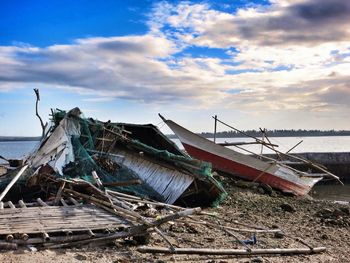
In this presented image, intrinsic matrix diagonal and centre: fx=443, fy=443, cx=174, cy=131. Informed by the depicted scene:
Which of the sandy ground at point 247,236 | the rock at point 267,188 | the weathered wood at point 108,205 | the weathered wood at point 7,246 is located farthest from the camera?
the rock at point 267,188

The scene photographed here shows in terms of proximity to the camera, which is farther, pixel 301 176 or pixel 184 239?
pixel 301 176

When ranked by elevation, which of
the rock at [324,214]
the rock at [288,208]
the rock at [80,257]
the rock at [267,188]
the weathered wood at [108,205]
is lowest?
the rock at [324,214]

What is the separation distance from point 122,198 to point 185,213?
256cm

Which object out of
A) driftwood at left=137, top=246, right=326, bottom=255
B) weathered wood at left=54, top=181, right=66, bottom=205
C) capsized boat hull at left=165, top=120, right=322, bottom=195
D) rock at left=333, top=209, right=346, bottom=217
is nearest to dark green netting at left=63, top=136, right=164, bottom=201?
weathered wood at left=54, top=181, right=66, bottom=205

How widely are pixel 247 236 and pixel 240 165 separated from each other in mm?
9466

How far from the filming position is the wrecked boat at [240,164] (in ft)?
61.2

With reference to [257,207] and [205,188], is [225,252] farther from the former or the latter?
[257,207]

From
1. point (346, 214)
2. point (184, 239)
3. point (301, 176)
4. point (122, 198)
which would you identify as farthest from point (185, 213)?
point (301, 176)

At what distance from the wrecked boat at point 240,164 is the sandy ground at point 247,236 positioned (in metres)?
2.89

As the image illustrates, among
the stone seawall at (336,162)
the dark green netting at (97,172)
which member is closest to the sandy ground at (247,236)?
the dark green netting at (97,172)

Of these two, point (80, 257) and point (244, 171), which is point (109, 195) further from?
point (244, 171)

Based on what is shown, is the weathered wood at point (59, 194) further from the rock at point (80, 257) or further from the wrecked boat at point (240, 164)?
the wrecked boat at point (240, 164)

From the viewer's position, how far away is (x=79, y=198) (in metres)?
9.91

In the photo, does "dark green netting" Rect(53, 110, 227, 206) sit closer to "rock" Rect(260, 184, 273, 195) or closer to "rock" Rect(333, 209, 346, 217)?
"rock" Rect(333, 209, 346, 217)
